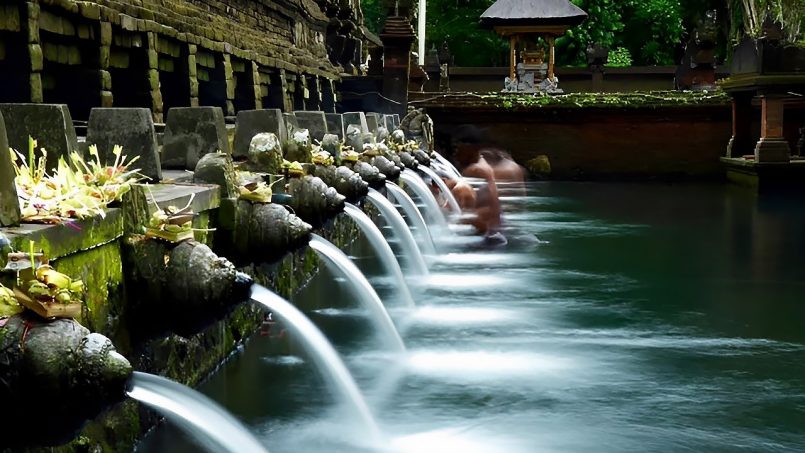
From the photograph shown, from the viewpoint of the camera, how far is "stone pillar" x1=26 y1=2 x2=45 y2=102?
28.5 feet

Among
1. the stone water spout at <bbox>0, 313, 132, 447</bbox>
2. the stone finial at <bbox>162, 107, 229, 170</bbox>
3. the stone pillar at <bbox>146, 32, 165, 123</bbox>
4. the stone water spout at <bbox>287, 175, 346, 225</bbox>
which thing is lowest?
the stone water spout at <bbox>0, 313, 132, 447</bbox>

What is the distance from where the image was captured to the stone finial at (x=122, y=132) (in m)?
5.20

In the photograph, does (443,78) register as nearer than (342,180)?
No

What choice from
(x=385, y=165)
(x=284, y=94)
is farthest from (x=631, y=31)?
(x=385, y=165)


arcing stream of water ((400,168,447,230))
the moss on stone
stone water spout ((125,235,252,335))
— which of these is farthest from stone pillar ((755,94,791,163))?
the moss on stone

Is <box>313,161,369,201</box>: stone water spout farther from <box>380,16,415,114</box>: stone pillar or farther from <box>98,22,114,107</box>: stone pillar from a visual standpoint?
<box>380,16,415,114</box>: stone pillar

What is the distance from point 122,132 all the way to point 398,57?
53.7 ft

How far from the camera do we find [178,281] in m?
3.99

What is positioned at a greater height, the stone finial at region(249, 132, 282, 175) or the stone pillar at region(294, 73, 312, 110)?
the stone pillar at region(294, 73, 312, 110)

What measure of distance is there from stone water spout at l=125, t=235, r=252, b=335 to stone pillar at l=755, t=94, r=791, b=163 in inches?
652

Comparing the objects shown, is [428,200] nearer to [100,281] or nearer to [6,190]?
[100,281]

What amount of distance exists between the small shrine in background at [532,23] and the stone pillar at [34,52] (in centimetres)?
2362

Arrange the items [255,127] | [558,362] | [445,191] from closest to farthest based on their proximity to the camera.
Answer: [558,362] → [255,127] → [445,191]

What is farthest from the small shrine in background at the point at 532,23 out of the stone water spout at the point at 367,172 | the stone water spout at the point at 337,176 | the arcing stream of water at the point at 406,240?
the stone water spout at the point at 337,176
